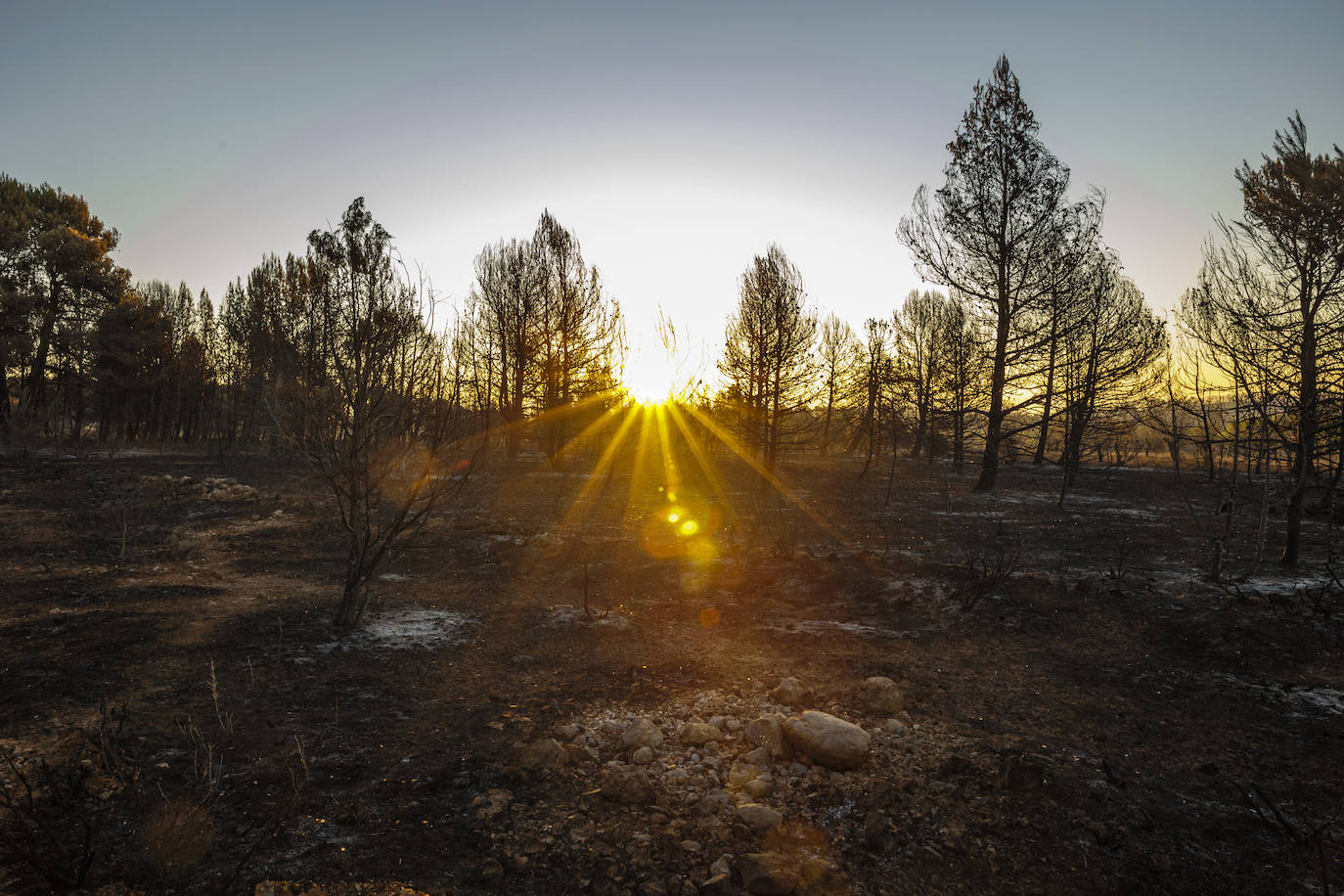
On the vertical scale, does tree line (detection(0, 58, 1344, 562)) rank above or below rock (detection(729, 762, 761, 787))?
above

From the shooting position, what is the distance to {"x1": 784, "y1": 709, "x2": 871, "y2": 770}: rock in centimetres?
365

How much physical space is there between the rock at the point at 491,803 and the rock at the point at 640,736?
33.7 inches

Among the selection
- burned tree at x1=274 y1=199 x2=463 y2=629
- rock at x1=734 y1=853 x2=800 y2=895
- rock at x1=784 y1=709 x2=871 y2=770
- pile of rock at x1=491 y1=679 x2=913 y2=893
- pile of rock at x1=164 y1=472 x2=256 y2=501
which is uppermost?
burned tree at x1=274 y1=199 x2=463 y2=629

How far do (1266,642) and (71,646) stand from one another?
10893mm

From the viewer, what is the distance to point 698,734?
398 cm

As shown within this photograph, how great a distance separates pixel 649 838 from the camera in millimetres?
3014

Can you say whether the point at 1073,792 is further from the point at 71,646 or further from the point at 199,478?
the point at 199,478

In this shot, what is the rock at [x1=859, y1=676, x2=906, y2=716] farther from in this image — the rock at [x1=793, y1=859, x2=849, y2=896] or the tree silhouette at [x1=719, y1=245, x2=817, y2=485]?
the tree silhouette at [x1=719, y1=245, x2=817, y2=485]

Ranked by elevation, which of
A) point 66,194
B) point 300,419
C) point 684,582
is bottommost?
point 684,582

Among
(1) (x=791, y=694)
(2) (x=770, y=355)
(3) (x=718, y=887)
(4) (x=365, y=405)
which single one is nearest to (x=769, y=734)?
(1) (x=791, y=694)

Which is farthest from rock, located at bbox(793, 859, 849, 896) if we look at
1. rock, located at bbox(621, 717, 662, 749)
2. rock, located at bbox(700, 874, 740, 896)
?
rock, located at bbox(621, 717, 662, 749)

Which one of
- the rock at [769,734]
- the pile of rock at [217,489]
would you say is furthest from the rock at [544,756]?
the pile of rock at [217,489]

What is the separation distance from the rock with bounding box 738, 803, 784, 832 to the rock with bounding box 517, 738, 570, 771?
1144mm

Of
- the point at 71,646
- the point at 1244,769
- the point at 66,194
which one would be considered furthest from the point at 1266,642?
the point at 66,194
